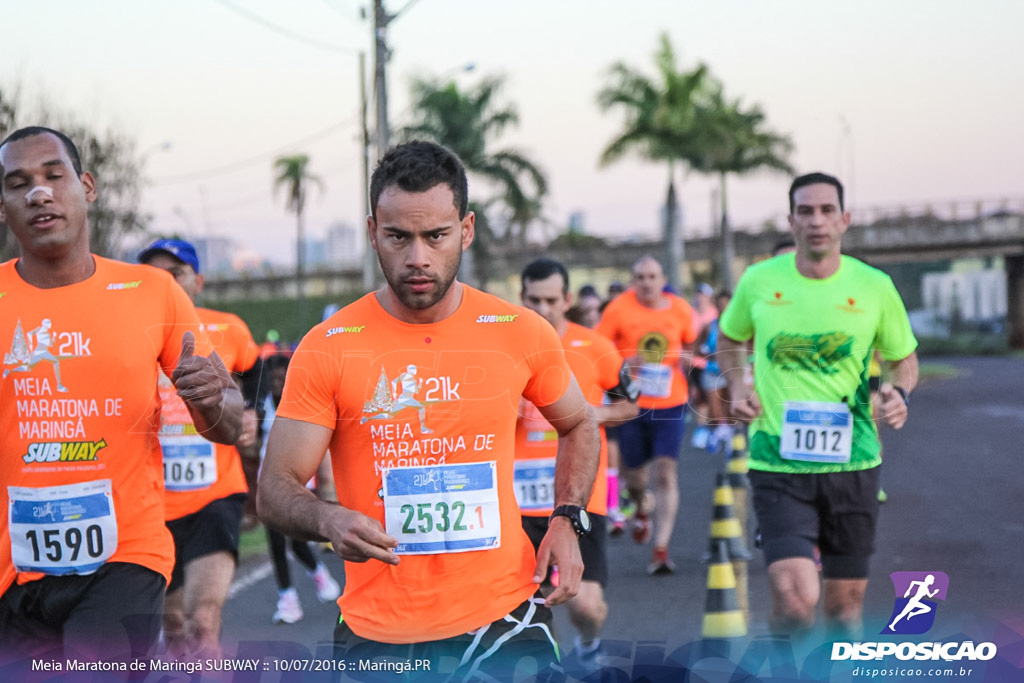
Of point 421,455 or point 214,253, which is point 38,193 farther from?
point 214,253

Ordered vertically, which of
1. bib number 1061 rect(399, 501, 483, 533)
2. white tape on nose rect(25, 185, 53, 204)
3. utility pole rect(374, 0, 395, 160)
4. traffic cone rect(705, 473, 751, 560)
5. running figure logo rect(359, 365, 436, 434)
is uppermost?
utility pole rect(374, 0, 395, 160)

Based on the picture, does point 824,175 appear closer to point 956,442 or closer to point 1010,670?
point 1010,670

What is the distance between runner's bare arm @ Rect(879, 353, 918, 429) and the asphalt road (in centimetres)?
98

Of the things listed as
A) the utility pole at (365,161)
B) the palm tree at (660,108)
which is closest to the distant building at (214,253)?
the utility pole at (365,161)

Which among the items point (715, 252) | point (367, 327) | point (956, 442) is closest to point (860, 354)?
point (367, 327)

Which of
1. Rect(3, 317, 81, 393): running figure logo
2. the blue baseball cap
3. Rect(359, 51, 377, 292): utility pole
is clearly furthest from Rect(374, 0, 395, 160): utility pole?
Rect(3, 317, 81, 393): running figure logo

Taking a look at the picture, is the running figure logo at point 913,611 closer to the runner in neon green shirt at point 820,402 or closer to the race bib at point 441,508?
the runner in neon green shirt at point 820,402

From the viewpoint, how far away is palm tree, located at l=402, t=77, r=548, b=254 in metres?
29.4

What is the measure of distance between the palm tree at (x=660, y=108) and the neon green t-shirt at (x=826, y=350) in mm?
31294

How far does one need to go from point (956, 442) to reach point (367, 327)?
14711mm

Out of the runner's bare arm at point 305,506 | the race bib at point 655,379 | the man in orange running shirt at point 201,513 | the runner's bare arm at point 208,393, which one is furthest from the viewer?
the race bib at point 655,379

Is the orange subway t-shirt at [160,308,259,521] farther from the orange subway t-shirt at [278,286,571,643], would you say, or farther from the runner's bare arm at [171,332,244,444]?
the orange subway t-shirt at [278,286,571,643]

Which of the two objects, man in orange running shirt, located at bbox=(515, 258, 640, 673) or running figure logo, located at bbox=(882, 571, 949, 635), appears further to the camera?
man in orange running shirt, located at bbox=(515, 258, 640, 673)

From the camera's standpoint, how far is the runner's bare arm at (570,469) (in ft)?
11.3
